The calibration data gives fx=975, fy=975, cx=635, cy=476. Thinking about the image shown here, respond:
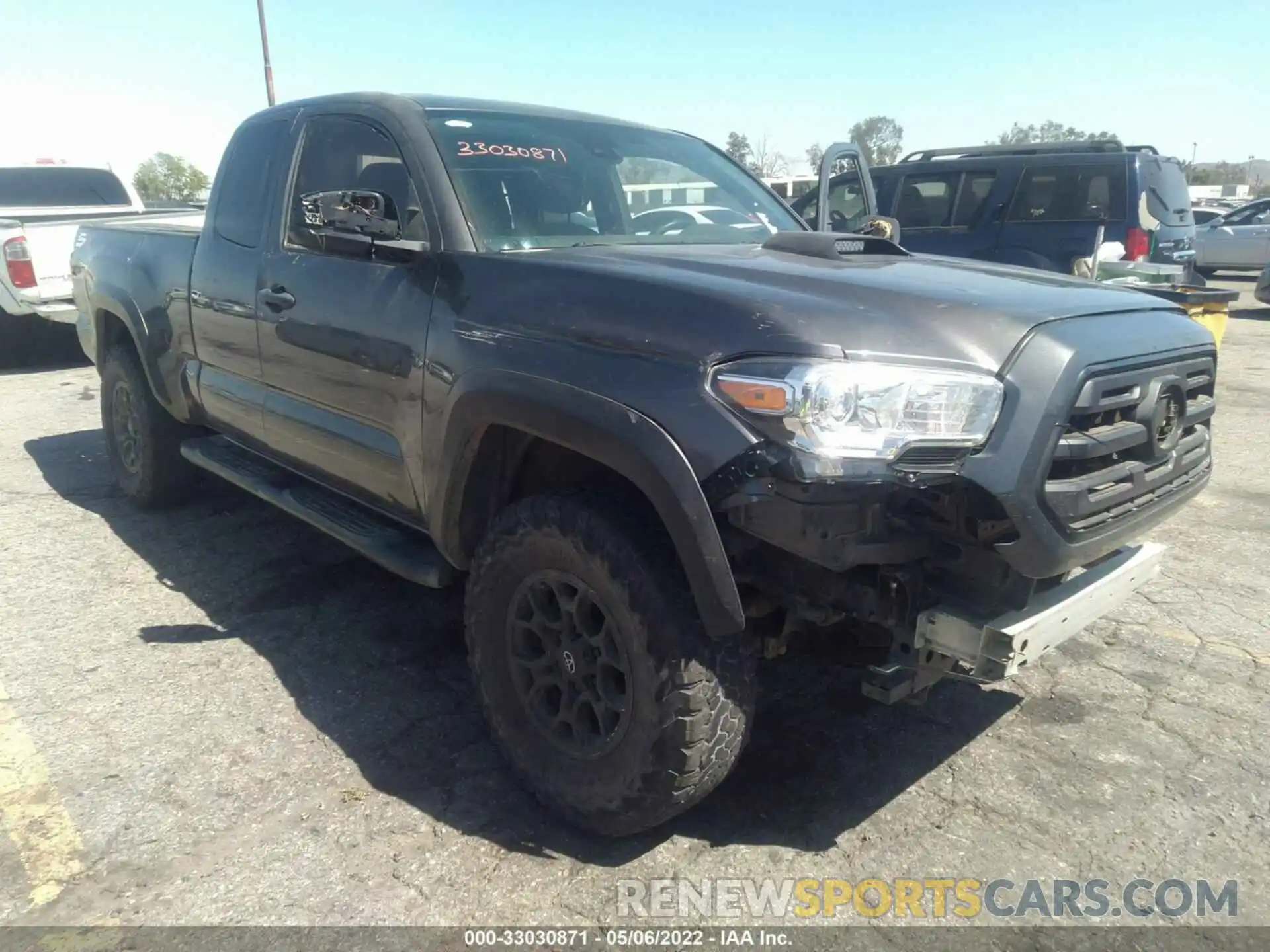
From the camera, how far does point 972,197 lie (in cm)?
1007

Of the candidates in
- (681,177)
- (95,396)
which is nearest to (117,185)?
(95,396)

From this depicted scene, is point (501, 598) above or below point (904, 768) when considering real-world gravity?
above

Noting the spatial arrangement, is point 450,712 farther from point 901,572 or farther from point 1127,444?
point 1127,444

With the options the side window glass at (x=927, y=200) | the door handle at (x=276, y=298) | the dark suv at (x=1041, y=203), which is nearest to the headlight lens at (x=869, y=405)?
the door handle at (x=276, y=298)

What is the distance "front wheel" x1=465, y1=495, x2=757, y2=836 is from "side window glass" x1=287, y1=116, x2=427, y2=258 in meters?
1.17

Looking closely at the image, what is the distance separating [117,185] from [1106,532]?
485 inches

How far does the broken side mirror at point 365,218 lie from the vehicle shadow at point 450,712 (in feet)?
5.11

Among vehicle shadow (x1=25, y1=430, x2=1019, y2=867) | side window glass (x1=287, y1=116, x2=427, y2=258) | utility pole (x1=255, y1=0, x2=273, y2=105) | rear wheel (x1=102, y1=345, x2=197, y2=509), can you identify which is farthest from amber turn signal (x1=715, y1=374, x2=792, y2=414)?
utility pole (x1=255, y1=0, x2=273, y2=105)

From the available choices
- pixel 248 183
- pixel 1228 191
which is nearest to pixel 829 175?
pixel 248 183

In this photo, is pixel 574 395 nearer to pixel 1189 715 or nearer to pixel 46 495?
pixel 1189 715

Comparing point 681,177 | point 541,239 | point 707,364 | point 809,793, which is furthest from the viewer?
point 681,177

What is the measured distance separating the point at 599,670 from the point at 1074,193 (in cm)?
877

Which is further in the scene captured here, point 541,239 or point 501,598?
point 541,239

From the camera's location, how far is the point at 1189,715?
3.26 m
